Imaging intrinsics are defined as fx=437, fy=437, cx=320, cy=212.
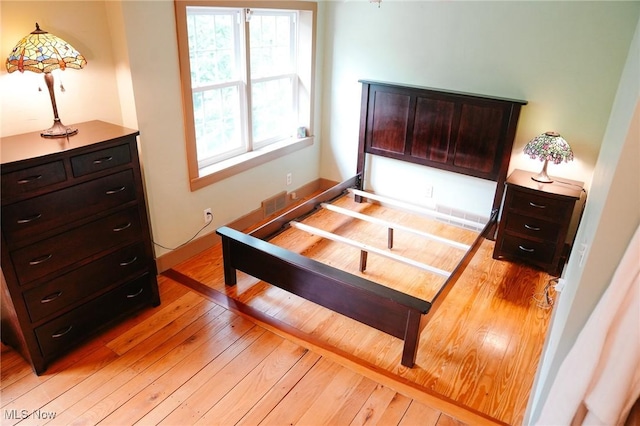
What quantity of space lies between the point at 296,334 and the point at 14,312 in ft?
4.79

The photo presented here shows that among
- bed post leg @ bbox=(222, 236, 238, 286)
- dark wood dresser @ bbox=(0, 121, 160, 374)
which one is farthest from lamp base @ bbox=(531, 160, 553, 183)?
dark wood dresser @ bbox=(0, 121, 160, 374)

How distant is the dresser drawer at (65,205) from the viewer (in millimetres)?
1977

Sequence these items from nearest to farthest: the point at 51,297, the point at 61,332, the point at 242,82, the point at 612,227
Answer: the point at 612,227 → the point at 51,297 → the point at 61,332 → the point at 242,82

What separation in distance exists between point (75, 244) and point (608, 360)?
92.9 inches

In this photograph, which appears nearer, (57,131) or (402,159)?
(57,131)

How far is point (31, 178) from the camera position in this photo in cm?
199

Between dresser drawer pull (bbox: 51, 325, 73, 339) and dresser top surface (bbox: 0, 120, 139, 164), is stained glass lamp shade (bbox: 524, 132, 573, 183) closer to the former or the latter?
dresser top surface (bbox: 0, 120, 139, 164)

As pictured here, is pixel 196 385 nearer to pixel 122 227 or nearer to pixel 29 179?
pixel 122 227

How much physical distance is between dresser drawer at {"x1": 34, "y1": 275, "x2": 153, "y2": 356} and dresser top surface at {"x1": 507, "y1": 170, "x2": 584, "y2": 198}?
8.92 feet

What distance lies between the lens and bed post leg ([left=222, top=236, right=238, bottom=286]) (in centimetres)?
296

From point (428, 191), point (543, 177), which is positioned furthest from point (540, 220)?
point (428, 191)

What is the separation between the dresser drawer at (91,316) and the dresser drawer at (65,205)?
1.73 feet

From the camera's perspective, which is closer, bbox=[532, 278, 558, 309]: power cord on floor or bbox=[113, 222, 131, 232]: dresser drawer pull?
bbox=[113, 222, 131, 232]: dresser drawer pull

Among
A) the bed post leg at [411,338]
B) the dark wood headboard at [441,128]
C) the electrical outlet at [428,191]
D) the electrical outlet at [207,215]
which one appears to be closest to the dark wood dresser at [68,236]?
the electrical outlet at [207,215]
